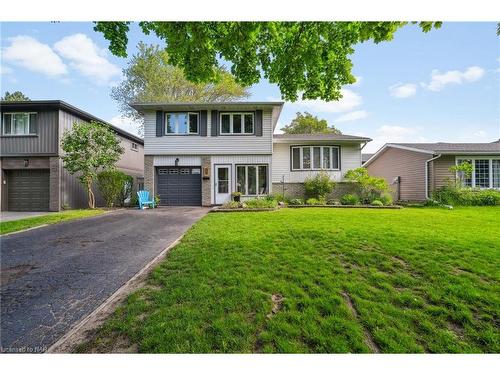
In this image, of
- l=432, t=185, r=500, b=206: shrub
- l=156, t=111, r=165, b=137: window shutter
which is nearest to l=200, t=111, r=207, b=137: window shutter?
l=156, t=111, r=165, b=137: window shutter

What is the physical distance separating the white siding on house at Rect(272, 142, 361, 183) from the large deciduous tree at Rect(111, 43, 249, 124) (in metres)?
11.8

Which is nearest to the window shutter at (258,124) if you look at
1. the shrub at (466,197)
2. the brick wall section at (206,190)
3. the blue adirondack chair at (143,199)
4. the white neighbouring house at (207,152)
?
the white neighbouring house at (207,152)

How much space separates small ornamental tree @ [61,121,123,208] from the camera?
1203 cm

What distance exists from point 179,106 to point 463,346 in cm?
1417

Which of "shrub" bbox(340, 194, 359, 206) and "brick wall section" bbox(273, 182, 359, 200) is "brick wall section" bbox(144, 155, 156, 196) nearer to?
"brick wall section" bbox(273, 182, 359, 200)

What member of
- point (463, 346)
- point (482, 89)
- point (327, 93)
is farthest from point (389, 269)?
point (482, 89)

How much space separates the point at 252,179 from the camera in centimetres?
1395

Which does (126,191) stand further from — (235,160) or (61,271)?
(61,271)

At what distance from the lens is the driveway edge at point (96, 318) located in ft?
6.97

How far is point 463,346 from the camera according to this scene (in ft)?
6.98

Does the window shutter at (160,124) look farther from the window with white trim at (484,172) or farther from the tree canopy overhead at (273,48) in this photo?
the window with white trim at (484,172)

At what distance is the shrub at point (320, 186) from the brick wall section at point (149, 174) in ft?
28.9
